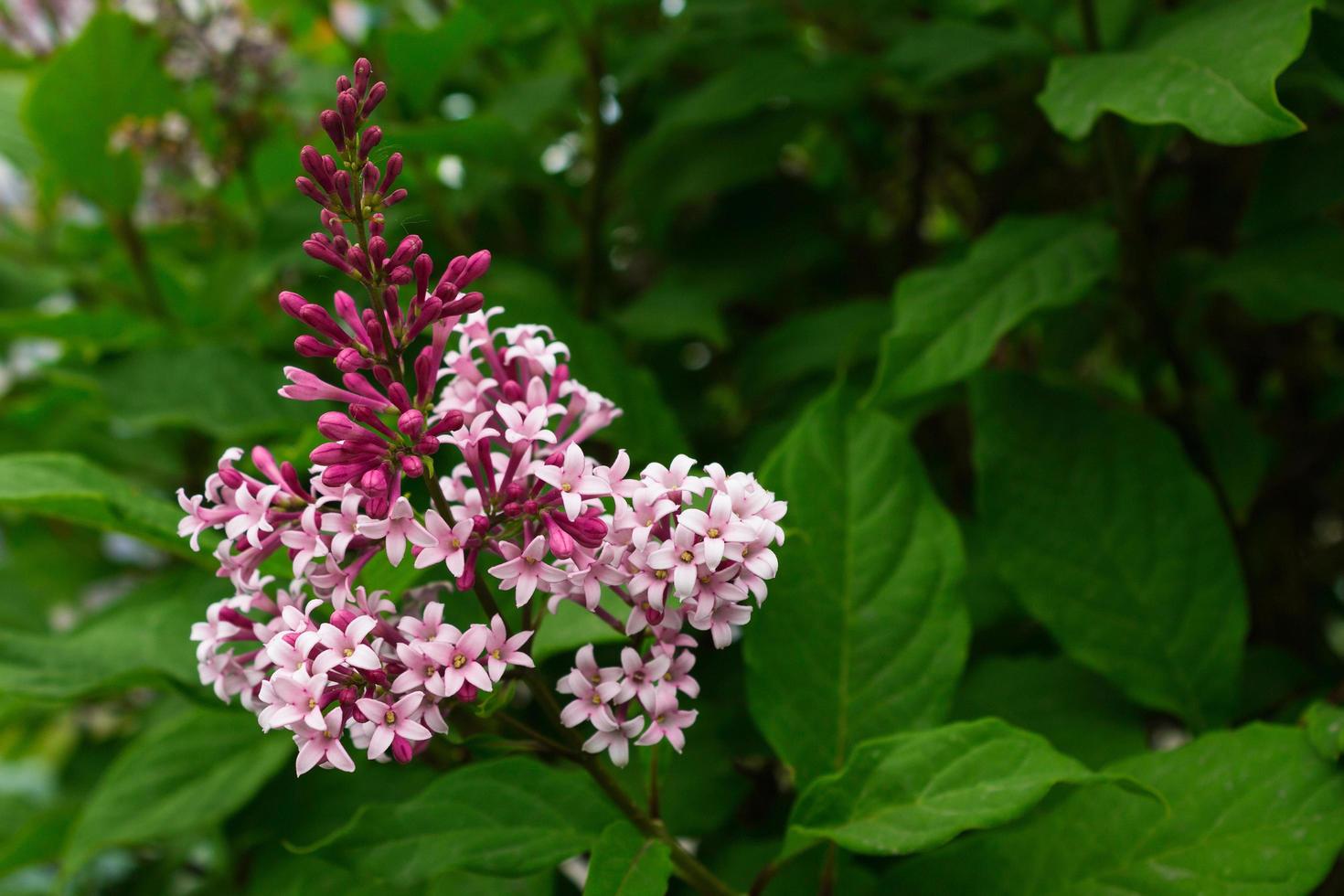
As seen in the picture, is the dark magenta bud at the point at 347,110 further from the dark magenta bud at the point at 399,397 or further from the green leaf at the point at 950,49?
the green leaf at the point at 950,49

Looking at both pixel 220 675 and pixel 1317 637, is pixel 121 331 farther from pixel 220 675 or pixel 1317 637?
pixel 1317 637

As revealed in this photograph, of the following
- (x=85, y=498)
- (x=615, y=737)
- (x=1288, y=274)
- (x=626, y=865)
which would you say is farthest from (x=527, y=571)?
(x=1288, y=274)

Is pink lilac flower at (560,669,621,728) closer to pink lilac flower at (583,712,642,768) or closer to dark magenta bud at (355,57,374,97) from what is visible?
pink lilac flower at (583,712,642,768)

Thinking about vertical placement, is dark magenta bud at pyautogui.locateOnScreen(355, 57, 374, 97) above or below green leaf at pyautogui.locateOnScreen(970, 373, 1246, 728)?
above

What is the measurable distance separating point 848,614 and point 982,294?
1.49 feet

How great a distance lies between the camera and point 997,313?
1318mm

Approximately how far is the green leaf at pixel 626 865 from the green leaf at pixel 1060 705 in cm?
58

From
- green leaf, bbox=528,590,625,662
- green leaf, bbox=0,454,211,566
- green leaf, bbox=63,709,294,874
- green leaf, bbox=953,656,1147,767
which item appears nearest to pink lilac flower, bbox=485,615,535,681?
green leaf, bbox=528,590,625,662

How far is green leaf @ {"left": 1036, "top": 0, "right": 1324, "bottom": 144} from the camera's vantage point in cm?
107

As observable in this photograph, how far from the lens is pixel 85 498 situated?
1.12 meters

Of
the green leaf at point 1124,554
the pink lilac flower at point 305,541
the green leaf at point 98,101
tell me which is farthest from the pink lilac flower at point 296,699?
the green leaf at point 98,101

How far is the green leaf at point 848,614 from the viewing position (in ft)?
3.94

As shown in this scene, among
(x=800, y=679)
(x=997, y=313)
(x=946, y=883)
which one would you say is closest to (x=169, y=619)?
(x=800, y=679)

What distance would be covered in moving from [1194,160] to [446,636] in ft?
5.92
